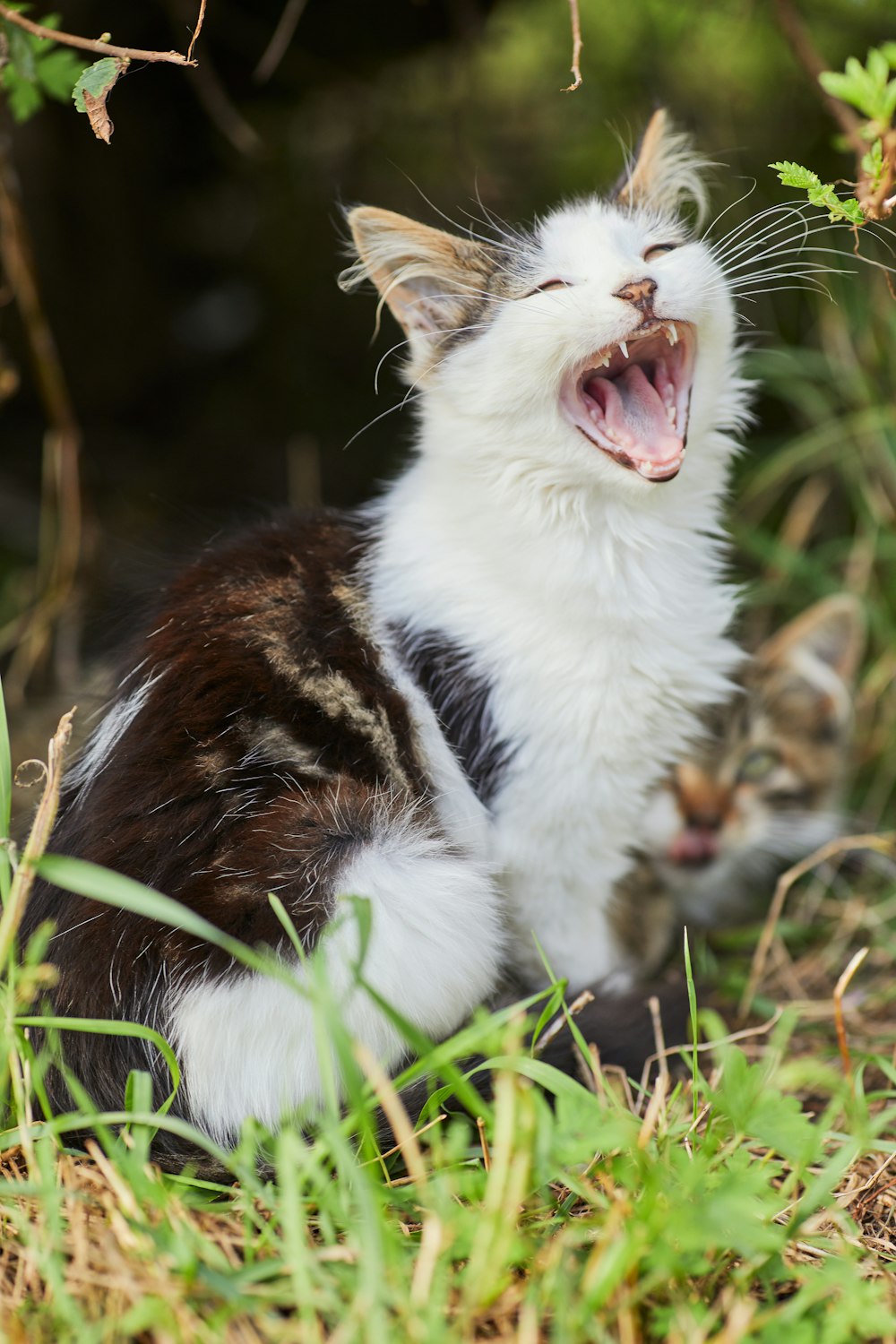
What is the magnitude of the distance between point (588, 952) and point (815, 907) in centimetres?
86

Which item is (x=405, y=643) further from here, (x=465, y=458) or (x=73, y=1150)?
(x=73, y=1150)

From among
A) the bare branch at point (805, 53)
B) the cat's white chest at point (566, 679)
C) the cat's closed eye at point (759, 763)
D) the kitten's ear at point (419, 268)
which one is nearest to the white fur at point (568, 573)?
the cat's white chest at point (566, 679)

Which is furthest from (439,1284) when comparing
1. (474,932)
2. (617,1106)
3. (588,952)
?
(588,952)

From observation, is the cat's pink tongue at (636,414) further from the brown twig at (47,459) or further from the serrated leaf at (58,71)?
the brown twig at (47,459)

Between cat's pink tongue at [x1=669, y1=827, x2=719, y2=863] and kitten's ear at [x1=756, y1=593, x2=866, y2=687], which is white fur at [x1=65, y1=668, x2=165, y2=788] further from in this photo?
kitten's ear at [x1=756, y1=593, x2=866, y2=687]

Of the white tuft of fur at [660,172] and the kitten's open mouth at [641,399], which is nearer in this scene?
the kitten's open mouth at [641,399]

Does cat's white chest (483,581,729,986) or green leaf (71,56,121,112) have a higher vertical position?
green leaf (71,56,121,112)

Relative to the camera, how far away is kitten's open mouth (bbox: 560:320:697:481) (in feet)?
6.61

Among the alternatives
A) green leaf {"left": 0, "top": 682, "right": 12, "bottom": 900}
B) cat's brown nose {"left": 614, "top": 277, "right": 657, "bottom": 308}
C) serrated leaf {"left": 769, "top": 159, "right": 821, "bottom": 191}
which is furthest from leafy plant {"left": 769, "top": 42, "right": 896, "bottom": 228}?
green leaf {"left": 0, "top": 682, "right": 12, "bottom": 900}

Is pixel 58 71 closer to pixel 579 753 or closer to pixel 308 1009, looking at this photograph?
pixel 579 753

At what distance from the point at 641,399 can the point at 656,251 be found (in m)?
0.30

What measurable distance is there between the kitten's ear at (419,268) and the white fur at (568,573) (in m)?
0.11

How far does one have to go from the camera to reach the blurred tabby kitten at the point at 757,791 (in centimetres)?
270

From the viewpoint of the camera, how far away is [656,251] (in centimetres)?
217
